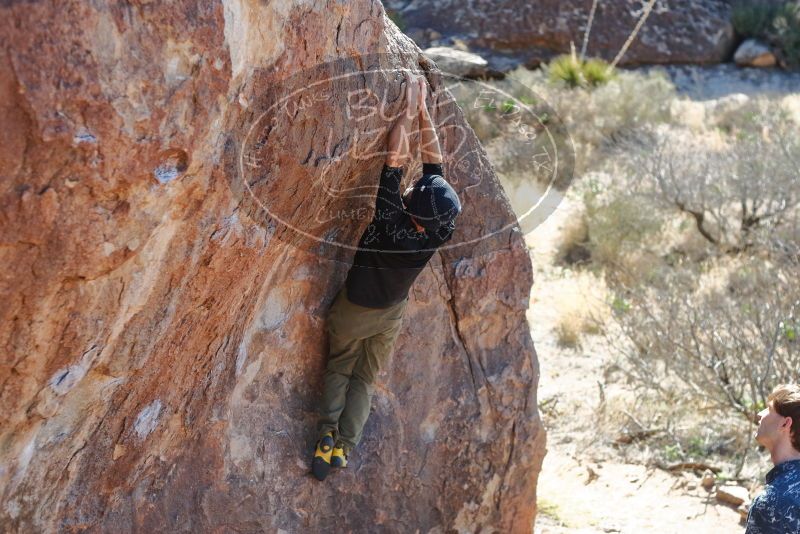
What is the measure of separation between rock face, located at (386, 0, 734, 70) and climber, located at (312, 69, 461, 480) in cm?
1223

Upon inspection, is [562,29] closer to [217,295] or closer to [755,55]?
[755,55]

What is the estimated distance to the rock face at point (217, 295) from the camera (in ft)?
7.89

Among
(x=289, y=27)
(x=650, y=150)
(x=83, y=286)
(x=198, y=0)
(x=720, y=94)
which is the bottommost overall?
(x=720, y=94)

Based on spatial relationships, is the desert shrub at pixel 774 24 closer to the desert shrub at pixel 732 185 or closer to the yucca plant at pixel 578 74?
the yucca plant at pixel 578 74

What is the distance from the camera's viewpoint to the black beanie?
11.8ft

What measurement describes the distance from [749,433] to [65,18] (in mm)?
5675

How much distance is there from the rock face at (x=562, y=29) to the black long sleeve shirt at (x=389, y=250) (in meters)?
12.3

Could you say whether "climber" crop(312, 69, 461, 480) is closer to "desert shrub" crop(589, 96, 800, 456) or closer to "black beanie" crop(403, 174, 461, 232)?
"black beanie" crop(403, 174, 461, 232)

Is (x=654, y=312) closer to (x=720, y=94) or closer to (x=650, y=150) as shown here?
(x=650, y=150)

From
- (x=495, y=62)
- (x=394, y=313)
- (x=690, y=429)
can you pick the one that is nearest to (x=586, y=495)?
(x=690, y=429)

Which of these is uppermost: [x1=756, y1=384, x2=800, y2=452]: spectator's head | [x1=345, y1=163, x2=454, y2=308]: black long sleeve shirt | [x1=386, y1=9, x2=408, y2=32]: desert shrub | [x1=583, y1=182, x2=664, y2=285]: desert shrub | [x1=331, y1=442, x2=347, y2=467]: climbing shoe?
[x1=345, y1=163, x2=454, y2=308]: black long sleeve shirt

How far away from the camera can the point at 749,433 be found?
6.57 m

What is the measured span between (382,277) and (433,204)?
1.26 feet

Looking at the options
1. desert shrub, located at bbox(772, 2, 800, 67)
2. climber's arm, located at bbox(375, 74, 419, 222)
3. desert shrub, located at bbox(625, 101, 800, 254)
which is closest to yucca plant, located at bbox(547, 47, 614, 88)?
desert shrub, located at bbox(625, 101, 800, 254)
